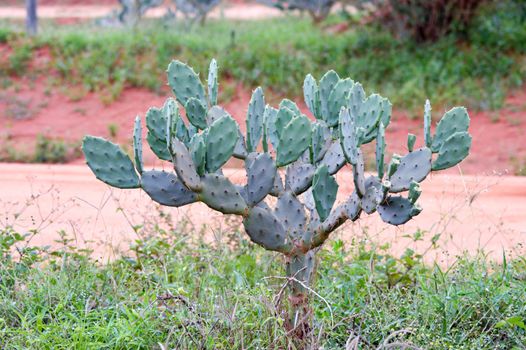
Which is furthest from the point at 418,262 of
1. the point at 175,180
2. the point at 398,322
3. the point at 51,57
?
the point at 51,57

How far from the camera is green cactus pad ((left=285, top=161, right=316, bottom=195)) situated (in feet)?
15.4

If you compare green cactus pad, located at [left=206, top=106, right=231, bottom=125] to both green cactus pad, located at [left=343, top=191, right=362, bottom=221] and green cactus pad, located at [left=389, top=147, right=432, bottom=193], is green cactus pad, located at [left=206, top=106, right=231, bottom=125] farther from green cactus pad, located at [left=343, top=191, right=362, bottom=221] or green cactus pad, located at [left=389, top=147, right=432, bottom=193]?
green cactus pad, located at [left=389, top=147, right=432, bottom=193]

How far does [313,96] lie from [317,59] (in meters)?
9.15

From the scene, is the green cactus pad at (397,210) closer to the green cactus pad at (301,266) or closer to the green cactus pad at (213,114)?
the green cactus pad at (301,266)

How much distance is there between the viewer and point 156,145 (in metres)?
4.77

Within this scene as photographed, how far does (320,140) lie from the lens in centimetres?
491

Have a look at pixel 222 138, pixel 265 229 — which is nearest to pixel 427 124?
pixel 265 229

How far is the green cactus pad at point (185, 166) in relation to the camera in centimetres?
417

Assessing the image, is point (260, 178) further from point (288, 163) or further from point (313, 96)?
point (313, 96)

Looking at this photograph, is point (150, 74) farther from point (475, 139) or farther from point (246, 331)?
point (246, 331)

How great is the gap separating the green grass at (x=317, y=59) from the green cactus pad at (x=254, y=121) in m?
7.99

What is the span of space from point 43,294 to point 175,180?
1.06 metres

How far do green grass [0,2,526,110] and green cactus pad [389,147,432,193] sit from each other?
318 inches

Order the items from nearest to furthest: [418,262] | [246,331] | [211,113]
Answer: [246,331] < [211,113] < [418,262]
